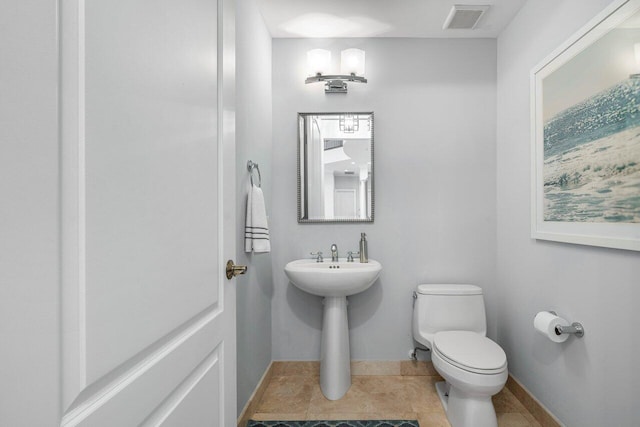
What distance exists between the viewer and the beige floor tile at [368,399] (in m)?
1.96

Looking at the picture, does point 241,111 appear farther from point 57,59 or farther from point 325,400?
point 325,400

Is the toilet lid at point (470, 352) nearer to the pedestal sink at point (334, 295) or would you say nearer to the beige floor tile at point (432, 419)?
the beige floor tile at point (432, 419)

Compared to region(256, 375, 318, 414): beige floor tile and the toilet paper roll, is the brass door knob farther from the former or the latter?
the toilet paper roll

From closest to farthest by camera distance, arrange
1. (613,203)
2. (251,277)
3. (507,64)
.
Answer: (613,203) < (251,277) < (507,64)

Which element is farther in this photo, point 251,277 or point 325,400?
point 325,400

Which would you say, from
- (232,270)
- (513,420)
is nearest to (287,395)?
(513,420)

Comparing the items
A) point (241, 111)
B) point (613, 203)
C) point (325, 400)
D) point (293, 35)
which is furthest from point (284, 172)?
point (613, 203)

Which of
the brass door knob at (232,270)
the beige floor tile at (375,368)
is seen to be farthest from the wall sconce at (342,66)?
the beige floor tile at (375,368)

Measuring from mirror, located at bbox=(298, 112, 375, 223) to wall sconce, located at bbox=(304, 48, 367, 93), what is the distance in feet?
0.80

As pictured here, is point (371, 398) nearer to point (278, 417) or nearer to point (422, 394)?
point (422, 394)

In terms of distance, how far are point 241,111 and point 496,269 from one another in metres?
2.00

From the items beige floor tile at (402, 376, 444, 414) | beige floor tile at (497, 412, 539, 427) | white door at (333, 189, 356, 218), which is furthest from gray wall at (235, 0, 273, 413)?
beige floor tile at (497, 412, 539, 427)

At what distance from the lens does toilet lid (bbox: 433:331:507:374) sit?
1628 millimetres

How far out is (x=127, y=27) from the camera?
0.56 metres
